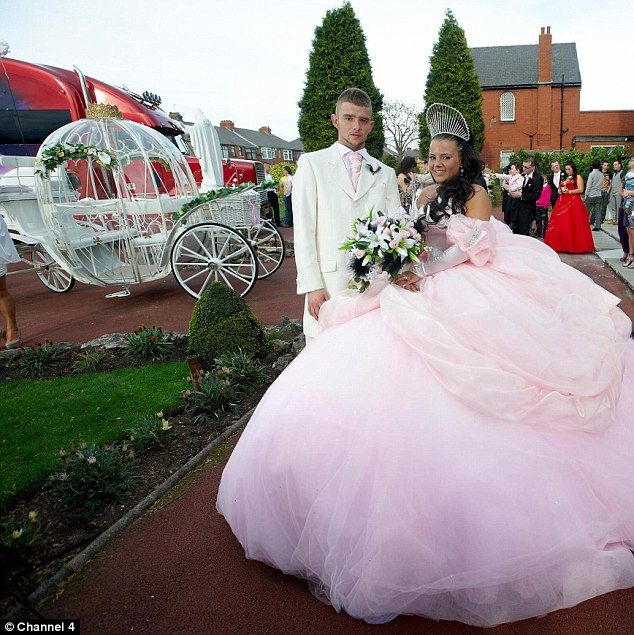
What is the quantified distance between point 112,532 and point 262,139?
6845cm

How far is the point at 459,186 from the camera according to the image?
2848 millimetres

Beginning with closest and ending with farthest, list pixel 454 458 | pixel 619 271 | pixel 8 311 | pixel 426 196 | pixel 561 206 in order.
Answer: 1. pixel 454 458
2. pixel 426 196
3. pixel 8 311
4. pixel 619 271
5. pixel 561 206

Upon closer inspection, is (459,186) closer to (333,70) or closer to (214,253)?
(214,253)

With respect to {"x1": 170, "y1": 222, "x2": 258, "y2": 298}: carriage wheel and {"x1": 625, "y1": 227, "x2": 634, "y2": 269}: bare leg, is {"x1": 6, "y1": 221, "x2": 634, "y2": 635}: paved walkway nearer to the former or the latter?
{"x1": 170, "y1": 222, "x2": 258, "y2": 298}: carriage wheel

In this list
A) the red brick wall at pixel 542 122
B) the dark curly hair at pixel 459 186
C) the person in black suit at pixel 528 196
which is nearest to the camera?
the dark curly hair at pixel 459 186

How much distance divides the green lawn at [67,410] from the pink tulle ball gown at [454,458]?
5.71 ft

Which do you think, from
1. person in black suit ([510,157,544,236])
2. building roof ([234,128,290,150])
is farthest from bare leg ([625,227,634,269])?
building roof ([234,128,290,150])

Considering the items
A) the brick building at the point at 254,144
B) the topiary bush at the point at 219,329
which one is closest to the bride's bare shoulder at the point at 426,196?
the topiary bush at the point at 219,329

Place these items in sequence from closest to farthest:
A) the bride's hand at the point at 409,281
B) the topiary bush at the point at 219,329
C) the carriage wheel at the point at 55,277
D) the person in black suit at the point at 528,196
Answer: the bride's hand at the point at 409,281, the topiary bush at the point at 219,329, the carriage wheel at the point at 55,277, the person in black suit at the point at 528,196

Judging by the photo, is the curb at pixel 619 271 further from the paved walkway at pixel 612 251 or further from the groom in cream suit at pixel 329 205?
the groom in cream suit at pixel 329 205

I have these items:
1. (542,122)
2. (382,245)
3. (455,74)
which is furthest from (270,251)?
(542,122)

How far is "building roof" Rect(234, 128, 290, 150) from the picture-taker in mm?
64000

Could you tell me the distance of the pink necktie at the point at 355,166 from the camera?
315 centimetres

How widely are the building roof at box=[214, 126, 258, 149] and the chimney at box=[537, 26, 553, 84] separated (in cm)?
3003
